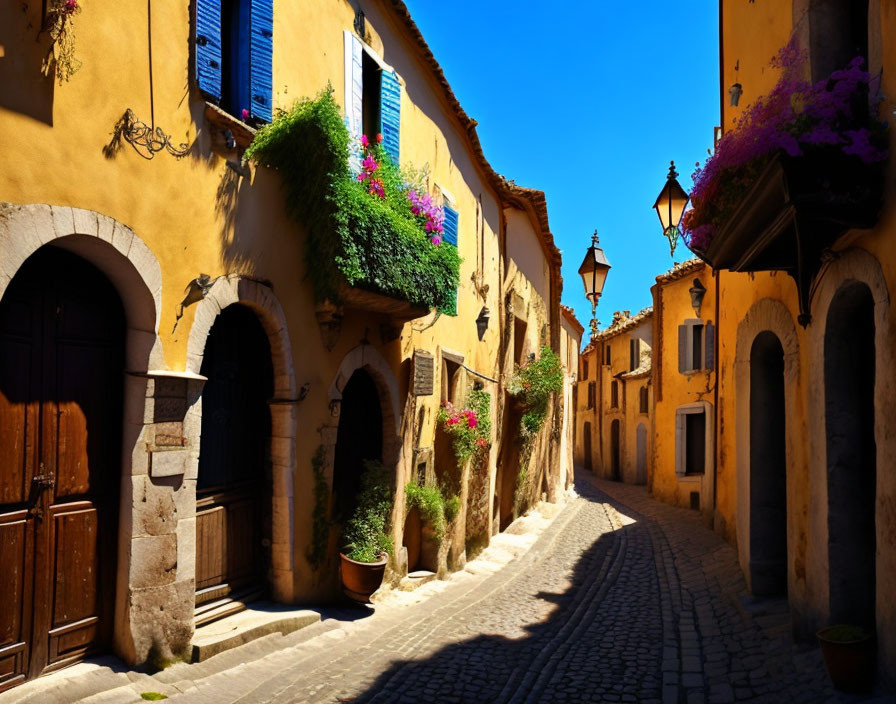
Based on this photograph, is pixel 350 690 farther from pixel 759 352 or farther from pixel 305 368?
pixel 759 352

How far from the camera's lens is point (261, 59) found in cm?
686

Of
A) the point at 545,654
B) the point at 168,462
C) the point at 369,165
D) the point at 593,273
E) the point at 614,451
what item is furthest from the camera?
the point at 614,451

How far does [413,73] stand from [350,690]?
8554 mm

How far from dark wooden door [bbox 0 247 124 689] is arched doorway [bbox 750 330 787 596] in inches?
265

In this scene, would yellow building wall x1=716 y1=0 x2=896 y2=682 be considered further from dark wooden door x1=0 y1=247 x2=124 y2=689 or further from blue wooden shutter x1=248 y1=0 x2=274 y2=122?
dark wooden door x1=0 y1=247 x2=124 y2=689

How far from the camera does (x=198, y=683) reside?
18.1ft

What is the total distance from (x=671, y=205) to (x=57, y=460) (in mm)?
8610

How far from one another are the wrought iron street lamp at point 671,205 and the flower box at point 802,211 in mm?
3417

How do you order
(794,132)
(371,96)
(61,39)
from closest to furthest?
(61,39) → (794,132) → (371,96)

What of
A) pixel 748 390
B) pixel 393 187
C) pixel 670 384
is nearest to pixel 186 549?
pixel 393 187

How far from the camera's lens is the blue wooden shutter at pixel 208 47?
602cm

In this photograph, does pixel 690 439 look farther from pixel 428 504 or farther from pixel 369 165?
pixel 369 165

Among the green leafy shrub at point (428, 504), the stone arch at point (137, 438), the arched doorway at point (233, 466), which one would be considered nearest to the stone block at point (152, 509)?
the stone arch at point (137, 438)

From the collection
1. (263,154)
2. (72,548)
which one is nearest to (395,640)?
(72,548)
